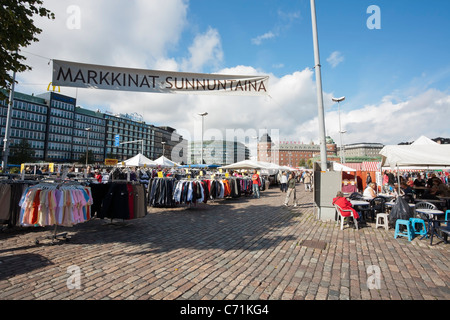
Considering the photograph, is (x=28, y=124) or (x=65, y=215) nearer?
(x=65, y=215)

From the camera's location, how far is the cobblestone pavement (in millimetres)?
3240

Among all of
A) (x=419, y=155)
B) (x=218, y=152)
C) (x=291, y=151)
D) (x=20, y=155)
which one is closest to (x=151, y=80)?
(x=419, y=155)

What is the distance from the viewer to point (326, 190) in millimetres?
8359

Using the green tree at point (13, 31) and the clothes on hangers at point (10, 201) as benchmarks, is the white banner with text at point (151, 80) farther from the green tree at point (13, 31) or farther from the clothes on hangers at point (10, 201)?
the clothes on hangers at point (10, 201)

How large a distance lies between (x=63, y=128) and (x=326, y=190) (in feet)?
306

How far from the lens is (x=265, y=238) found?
608 cm
